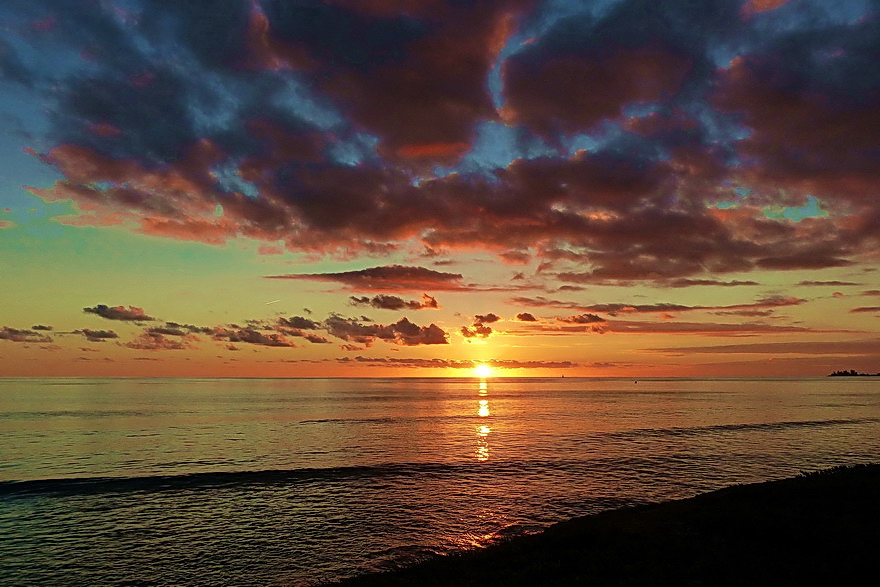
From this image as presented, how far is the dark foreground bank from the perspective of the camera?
1758 centimetres

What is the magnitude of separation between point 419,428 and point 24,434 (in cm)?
6671

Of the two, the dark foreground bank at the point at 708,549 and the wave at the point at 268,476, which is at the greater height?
the dark foreground bank at the point at 708,549

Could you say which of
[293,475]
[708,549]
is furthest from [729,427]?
[708,549]

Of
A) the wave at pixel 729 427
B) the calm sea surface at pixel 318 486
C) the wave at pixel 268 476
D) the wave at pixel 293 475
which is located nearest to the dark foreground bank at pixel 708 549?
the calm sea surface at pixel 318 486

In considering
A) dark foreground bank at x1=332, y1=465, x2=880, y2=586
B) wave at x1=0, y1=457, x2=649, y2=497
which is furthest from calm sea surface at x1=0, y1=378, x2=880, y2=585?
dark foreground bank at x1=332, y1=465, x2=880, y2=586

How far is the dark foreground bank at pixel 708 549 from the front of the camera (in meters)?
17.6

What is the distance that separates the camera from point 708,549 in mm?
20031

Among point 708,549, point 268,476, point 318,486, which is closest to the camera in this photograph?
point 708,549

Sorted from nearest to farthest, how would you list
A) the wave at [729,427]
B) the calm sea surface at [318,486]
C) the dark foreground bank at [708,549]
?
the dark foreground bank at [708,549]
the calm sea surface at [318,486]
the wave at [729,427]

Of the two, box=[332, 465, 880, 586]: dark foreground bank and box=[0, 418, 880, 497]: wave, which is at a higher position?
box=[332, 465, 880, 586]: dark foreground bank

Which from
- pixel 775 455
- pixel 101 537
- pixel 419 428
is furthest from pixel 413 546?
pixel 419 428

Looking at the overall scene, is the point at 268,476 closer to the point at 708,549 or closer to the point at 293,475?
the point at 293,475

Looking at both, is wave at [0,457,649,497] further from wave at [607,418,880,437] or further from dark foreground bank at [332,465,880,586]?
wave at [607,418,880,437]

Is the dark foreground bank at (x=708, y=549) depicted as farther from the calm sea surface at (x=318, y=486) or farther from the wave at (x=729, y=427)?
the wave at (x=729, y=427)
